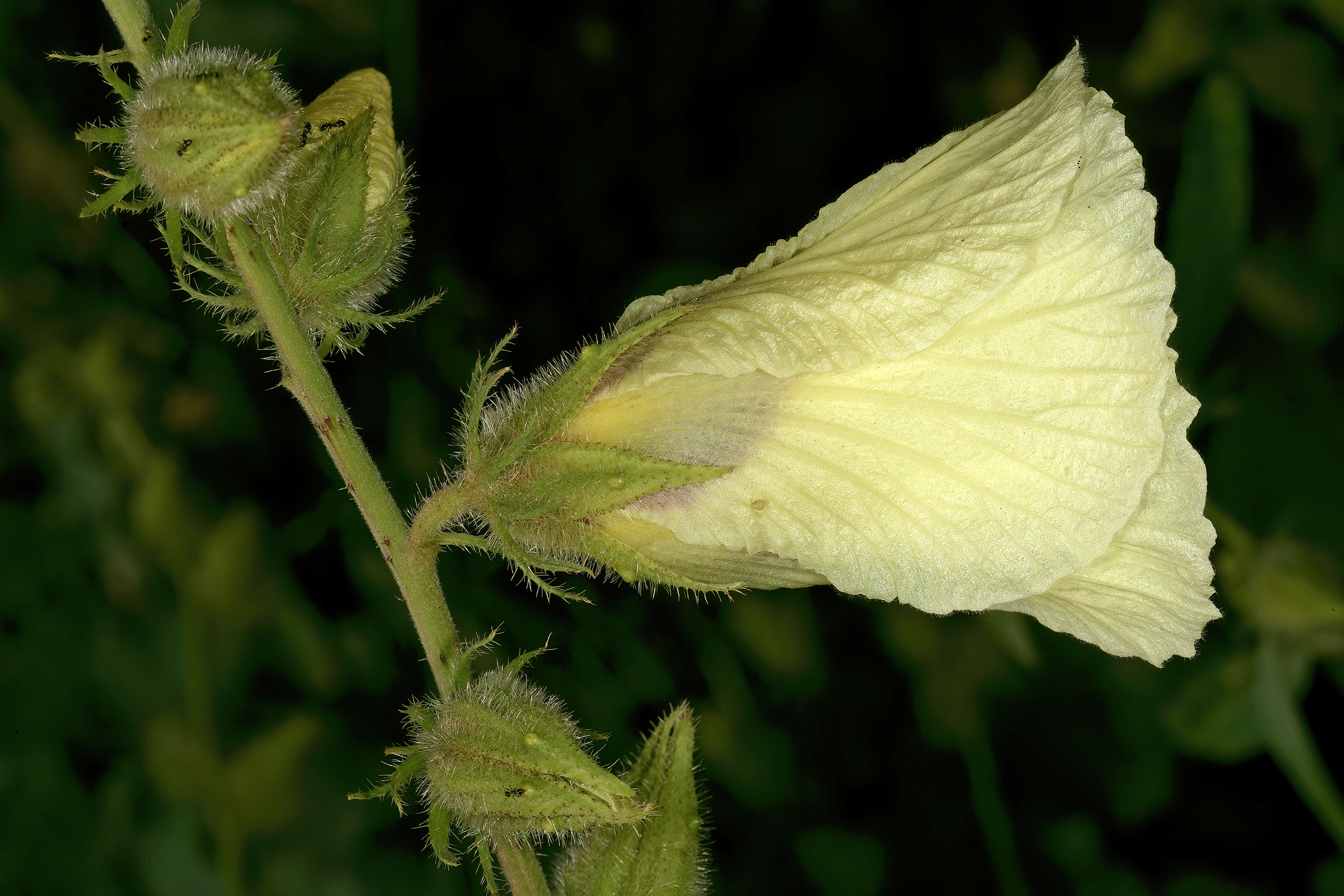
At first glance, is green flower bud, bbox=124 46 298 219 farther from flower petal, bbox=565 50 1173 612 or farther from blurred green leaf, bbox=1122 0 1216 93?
blurred green leaf, bbox=1122 0 1216 93

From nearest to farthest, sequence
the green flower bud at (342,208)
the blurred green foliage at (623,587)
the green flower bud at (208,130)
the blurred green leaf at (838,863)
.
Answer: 1. the green flower bud at (208,130)
2. the green flower bud at (342,208)
3. the blurred green foliage at (623,587)
4. the blurred green leaf at (838,863)

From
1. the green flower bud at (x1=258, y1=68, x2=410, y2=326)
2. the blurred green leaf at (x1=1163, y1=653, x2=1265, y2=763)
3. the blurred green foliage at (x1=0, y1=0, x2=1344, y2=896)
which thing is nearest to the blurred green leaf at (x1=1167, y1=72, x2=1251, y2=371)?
the blurred green foliage at (x1=0, y1=0, x2=1344, y2=896)

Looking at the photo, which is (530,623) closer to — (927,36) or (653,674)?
(653,674)

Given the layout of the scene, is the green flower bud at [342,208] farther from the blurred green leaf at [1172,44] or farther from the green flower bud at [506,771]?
the blurred green leaf at [1172,44]

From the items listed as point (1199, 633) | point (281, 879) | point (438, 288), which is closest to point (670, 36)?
point (438, 288)

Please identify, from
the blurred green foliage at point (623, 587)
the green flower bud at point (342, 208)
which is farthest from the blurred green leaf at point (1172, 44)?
the green flower bud at point (342, 208)

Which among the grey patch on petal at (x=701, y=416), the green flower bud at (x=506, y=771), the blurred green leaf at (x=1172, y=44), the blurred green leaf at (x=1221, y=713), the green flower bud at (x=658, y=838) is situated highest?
the blurred green leaf at (x=1172, y=44)

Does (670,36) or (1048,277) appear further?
(670,36)

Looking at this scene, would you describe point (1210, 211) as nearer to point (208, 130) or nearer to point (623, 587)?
point (623, 587)
